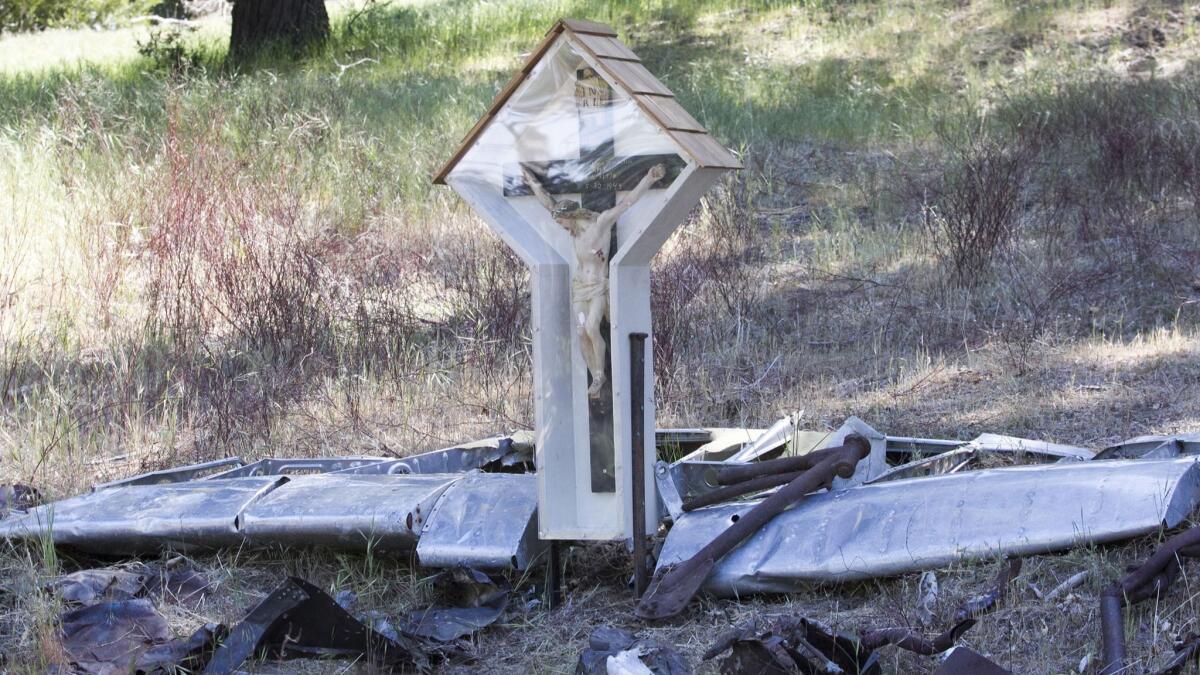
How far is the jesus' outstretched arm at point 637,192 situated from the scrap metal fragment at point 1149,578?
169 cm

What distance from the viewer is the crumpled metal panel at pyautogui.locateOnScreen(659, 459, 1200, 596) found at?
12.1 feet

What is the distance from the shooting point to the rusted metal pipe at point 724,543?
382cm

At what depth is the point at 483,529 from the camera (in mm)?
4191

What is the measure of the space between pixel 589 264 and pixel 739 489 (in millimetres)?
858

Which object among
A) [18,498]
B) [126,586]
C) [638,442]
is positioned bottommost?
[18,498]

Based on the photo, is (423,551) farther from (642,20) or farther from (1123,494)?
(642,20)

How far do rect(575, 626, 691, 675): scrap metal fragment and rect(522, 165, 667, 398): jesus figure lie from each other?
84 cm

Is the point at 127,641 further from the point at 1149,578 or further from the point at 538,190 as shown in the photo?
the point at 1149,578

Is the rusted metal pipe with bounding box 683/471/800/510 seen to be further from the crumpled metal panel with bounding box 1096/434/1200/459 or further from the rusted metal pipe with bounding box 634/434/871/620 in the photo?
the crumpled metal panel with bounding box 1096/434/1200/459

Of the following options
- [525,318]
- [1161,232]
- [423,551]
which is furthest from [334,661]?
[1161,232]

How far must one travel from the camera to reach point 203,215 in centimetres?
876

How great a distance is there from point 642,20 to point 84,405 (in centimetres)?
1086

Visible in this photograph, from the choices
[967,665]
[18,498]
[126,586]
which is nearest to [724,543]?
[967,665]

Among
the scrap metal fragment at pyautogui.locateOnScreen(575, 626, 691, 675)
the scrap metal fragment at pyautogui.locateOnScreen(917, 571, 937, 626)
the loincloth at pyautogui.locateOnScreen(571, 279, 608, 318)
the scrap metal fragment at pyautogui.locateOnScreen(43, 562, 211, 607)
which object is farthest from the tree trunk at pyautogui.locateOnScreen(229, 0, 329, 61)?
the scrap metal fragment at pyautogui.locateOnScreen(917, 571, 937, 626)
